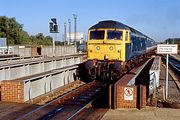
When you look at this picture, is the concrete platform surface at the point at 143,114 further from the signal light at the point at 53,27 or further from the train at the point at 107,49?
the signal light at the point at 53,27

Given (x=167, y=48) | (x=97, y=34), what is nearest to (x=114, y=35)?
(x=97, y=34)

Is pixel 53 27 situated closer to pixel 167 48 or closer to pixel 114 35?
pixel 114 35

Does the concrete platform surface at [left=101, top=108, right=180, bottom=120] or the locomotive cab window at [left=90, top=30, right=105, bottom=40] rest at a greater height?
the locomotive cab window at [left=90, top=30, right=105, bottom=40]

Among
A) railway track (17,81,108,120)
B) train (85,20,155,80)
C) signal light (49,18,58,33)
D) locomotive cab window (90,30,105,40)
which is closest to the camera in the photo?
railway track (17,81,108,120)

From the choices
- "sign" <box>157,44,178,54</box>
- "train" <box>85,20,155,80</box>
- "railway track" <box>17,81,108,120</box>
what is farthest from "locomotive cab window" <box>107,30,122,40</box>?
"sign" <box>157,44,178,54</box>

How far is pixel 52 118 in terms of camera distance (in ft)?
27.6

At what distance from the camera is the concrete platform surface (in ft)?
26.9

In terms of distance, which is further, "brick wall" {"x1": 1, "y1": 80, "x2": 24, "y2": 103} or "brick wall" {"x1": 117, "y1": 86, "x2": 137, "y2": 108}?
"brick wall" {"x1": 1, "y1": 80, "x2": 24, "y2": 103}

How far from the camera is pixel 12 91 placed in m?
10.8

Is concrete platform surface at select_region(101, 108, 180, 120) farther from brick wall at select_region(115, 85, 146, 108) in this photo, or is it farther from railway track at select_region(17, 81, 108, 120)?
railway track at select_region(17, 81, 108, 120)

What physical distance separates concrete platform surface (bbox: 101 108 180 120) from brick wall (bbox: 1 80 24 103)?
3469mm

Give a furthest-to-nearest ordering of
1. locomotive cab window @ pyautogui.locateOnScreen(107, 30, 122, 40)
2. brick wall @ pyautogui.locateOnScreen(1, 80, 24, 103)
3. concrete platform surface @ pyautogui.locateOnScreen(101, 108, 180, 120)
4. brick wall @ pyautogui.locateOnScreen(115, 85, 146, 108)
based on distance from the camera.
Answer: locomotive cab window @ pyautogui.locateOnScreen(107, 30, 122, 40) → brick wall @ pyautogui.locateOnScreen(1, 80, 24, 103) → brick wall @ pyautogui.locateOnScreen(115, 85, 146, 108) → concrete platform surface @ pyautogui.locateOnScreen(101, 108, 180, 120)

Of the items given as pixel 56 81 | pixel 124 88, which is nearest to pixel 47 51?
pixel 56 81

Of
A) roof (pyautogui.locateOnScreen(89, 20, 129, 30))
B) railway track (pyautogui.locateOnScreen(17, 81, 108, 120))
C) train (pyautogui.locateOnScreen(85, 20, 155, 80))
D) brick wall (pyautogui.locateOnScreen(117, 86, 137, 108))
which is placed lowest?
railway track (pyautogui.locateOnScreen(17, 81, 108, 120))
